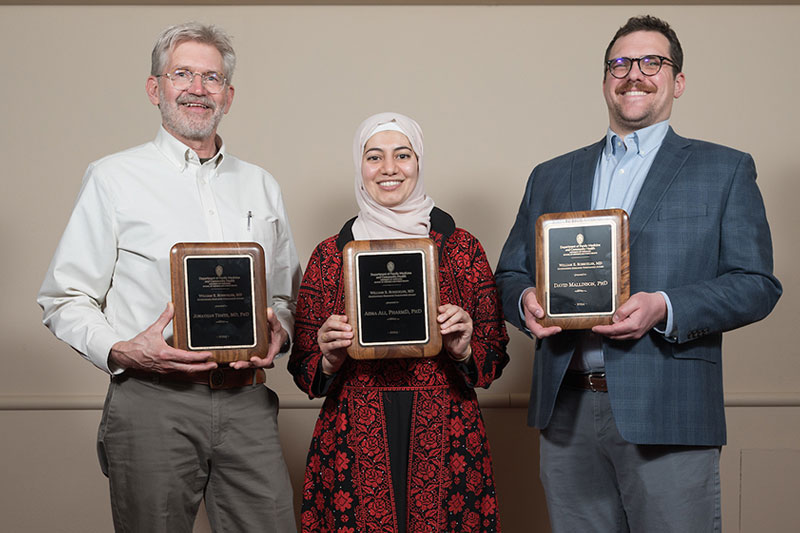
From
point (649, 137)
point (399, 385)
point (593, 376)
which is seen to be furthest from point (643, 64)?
point (399, 385)

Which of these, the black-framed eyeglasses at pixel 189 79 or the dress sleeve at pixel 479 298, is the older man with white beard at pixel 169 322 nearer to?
the black-framed eyeglasses at pixel 189 79

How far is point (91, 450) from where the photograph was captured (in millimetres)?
3807

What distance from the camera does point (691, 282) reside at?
7.23ft

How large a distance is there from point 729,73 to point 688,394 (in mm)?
2214

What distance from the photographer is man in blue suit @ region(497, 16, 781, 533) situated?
2158mm

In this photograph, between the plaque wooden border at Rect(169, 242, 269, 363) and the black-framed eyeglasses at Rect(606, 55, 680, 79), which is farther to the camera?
A: the black-framed eyeglasses at Rect(606, 55, 680, 79)

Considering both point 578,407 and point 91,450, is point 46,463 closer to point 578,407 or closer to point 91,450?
point 91,450

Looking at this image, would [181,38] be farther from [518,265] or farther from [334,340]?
[518,265]

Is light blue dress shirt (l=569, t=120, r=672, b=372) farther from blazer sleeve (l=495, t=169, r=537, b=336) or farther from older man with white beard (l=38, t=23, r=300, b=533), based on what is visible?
older man with white beard (l=38, t=23, r=300, b=533)

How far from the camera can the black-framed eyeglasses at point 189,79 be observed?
2.44m

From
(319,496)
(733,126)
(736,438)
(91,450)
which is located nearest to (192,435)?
(319,496)

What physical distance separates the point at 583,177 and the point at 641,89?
314 millimetres

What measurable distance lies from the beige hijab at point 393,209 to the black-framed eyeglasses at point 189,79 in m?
0.49

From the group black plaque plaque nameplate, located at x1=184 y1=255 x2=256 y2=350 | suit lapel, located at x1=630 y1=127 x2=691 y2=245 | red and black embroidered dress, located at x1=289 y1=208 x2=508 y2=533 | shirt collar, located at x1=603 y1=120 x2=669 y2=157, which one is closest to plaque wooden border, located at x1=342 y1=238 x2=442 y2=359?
red and black embroidered dress, located at x1=289 y1=208 x2=508 y2=533
